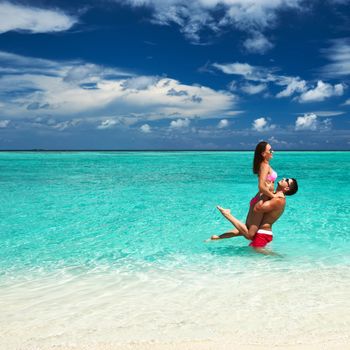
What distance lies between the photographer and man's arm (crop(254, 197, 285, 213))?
6.56 m

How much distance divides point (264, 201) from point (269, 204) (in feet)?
0.35

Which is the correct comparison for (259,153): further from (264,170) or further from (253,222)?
(253,222)

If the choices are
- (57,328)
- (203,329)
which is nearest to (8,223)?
(57,328)

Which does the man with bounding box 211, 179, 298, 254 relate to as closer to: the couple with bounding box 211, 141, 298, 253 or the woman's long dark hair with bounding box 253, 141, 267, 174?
the couple with bounding box 211, 141, 298, 253

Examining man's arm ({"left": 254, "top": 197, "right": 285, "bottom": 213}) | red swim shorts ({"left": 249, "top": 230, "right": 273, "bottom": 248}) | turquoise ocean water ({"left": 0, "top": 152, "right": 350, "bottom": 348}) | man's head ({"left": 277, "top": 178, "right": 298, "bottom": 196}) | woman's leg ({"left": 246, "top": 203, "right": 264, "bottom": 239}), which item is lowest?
turquoise ocean water ({"left": 0, "top": 152, "right": 350, "bottom": 348})

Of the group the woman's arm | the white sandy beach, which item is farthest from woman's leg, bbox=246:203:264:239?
the white sandy beach

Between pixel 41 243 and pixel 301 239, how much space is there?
519 cm

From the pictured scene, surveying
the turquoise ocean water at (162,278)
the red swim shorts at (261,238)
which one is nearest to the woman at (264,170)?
the red swim shorts at (261,238)

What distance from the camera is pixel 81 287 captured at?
16.8 ft

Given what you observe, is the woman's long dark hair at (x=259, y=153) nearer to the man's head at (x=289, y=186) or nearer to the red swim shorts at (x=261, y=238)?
the man's head at (x=289, y=186)

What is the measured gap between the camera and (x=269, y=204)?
659cm

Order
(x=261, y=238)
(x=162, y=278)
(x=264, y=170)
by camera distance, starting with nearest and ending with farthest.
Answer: (x=162, y=278), (x=264, y=170), (x=261, y=238)

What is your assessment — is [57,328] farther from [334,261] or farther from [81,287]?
[334,261]

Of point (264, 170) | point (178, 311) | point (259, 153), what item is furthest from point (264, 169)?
point (178, 311)
